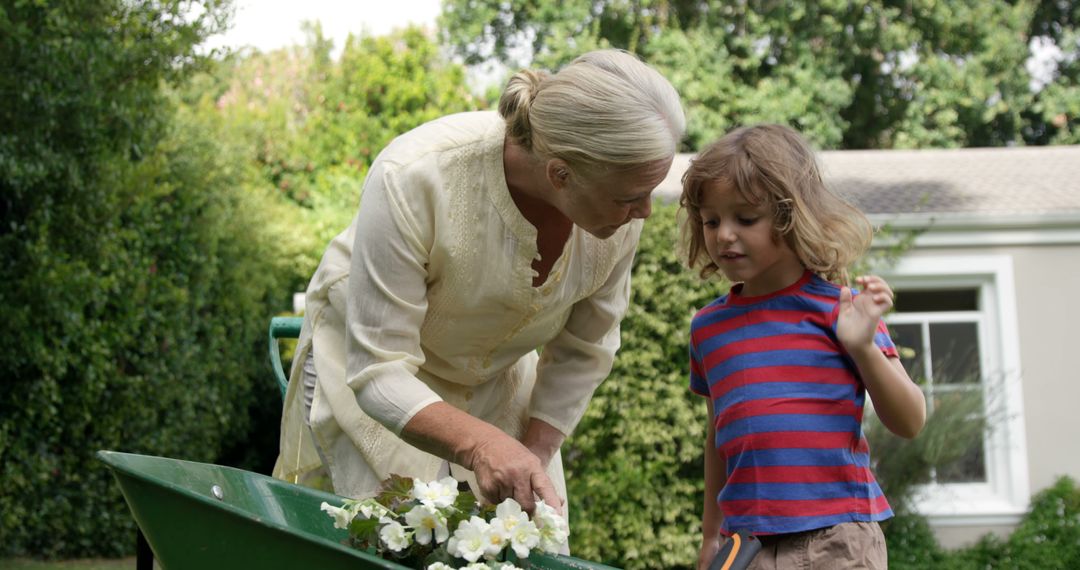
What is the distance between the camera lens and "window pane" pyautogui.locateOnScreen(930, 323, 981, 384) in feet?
26.0

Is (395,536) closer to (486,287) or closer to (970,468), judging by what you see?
(486,287)

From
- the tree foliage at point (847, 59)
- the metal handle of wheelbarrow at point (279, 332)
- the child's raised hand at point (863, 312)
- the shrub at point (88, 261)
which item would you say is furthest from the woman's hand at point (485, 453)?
the tree foliage at point (847, 59)

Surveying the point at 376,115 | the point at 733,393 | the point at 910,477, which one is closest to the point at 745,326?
the point at 733,393

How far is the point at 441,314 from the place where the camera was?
7.11 ft

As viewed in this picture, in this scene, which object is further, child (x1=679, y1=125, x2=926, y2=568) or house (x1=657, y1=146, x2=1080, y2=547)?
house (x1=657, y1=146, x2=1080, y2=547)

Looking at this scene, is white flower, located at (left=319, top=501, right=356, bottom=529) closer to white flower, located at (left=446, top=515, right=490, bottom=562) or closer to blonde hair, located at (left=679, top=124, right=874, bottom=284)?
white flower, located at (left=446, top=515, right=490, bottom=562)

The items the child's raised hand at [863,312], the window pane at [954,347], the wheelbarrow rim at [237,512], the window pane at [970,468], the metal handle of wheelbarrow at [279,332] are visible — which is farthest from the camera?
the window pane at [954,347]

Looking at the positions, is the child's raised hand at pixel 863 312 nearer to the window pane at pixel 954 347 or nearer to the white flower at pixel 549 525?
the white flower at pixel 549 525

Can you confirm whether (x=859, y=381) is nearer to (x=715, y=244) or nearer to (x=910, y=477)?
(x=715, y=244)

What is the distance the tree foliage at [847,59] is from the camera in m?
18.5

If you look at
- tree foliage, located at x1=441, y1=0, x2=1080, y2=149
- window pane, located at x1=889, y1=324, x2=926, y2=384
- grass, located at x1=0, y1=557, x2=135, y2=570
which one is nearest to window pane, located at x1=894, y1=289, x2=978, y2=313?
window pane, located at x1=889, y1=324, x2=926, y2=384

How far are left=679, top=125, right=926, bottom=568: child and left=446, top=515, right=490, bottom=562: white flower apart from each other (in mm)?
630

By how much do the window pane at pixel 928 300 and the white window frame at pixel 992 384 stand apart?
0.06 metres

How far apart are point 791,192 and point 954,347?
6276mm
